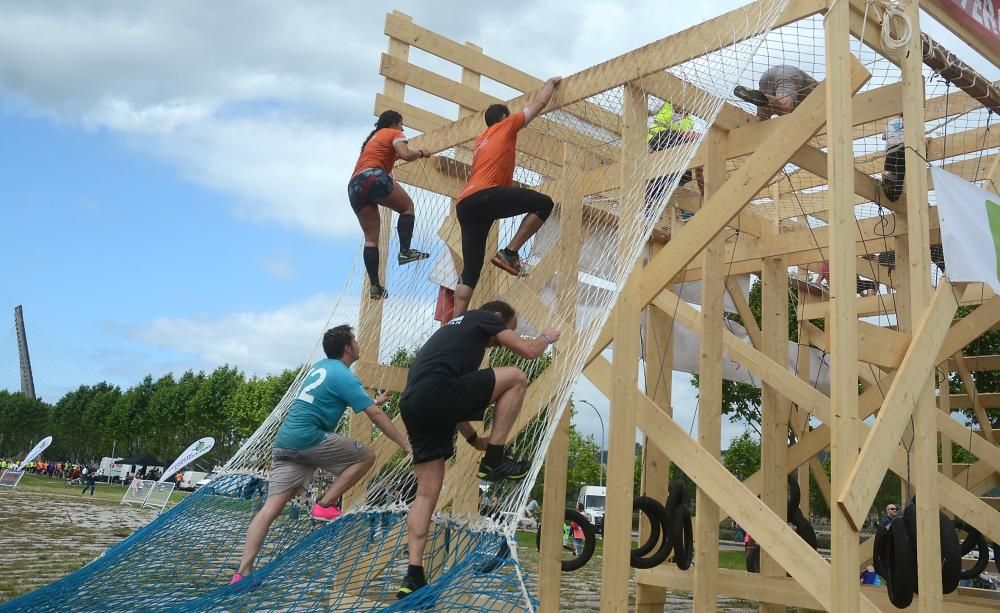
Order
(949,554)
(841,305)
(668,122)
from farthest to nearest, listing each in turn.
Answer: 1. (668,122)
2. (949,554)
3. (841,305)

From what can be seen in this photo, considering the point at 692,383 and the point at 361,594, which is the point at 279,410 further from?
the point at 692,383

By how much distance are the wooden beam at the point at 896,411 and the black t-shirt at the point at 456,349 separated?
1.77m

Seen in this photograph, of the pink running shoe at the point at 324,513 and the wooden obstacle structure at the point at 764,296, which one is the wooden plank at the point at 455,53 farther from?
the pink running shoe at the point at 324,513

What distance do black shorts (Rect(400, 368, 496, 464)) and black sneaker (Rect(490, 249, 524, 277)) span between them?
1.24 m

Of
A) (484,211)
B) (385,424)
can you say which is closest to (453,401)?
(385,424)

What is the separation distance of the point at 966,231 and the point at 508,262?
2.63m

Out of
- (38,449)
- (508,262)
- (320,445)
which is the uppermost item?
(508,262)

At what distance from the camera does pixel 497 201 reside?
4.92 metres

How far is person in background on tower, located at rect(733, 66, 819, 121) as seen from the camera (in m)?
5.10

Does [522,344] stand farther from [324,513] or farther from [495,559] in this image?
[324,513]

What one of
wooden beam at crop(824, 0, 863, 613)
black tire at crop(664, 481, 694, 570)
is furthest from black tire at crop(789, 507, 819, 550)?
wooden beam at crop(824, 0, 863, 613)

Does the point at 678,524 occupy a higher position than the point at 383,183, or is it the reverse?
the point at 383,183

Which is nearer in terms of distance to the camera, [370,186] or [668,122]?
[668,122]

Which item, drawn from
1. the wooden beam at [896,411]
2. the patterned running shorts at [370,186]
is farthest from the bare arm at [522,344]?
the patterned running shorts at [370,186]
